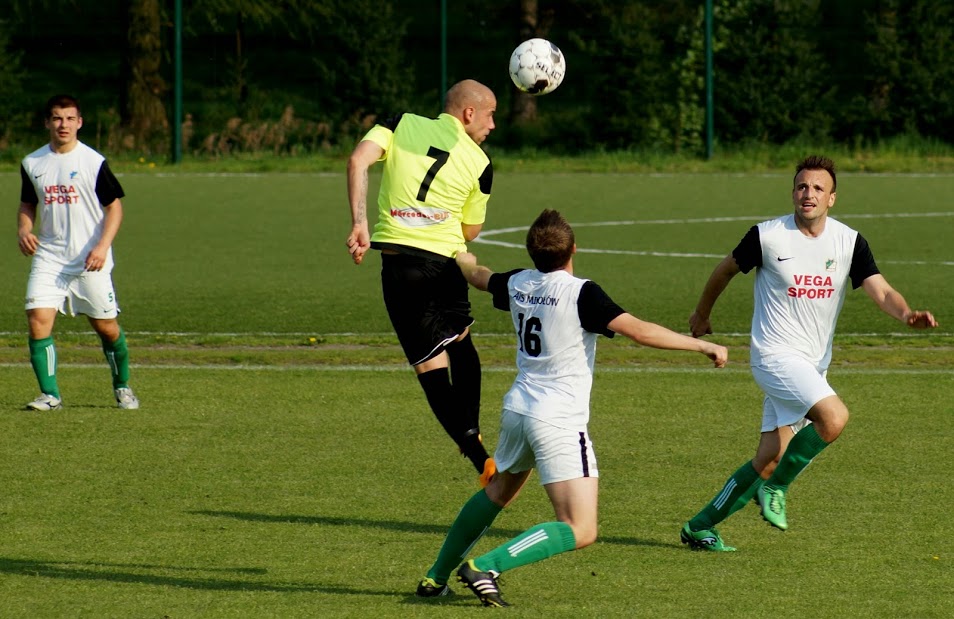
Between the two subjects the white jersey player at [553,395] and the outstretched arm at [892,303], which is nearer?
the white jersey player at [553,395]

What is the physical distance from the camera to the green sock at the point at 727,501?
22.4 ft

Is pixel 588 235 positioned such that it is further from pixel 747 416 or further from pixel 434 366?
pixel 434 366

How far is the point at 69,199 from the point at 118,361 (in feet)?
3.60

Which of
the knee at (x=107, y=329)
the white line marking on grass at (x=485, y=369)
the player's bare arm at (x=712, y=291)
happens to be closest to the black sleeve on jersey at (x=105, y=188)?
the knee at (x=107, y=329)

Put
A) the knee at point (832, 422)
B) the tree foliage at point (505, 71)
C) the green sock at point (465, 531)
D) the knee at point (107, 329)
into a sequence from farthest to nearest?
1. the tree foliage at point (505, 71)
2. the knee at point (107, 329)
3. the knee at point (832, 422)
4. the green sock at point (465, 531)

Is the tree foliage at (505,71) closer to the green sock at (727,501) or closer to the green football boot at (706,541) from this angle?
the green sock at (727,501)

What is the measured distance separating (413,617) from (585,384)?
107cm

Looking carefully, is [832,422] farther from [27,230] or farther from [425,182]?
[27,230]

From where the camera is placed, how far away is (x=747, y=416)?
10.0m

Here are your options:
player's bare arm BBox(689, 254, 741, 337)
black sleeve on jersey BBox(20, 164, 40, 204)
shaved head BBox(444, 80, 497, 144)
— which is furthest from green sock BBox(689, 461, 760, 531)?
black sleeve on jersey BBox(20, 164, 40, 204)

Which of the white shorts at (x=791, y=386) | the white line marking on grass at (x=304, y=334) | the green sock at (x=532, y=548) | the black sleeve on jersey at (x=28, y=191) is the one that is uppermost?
the black sleeve on jersey at (x=28, y=191)

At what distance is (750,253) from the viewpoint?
23.0 ft

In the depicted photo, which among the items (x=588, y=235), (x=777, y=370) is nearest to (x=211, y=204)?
(x=588, y=235)

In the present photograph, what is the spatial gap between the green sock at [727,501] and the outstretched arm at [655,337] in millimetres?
1204
